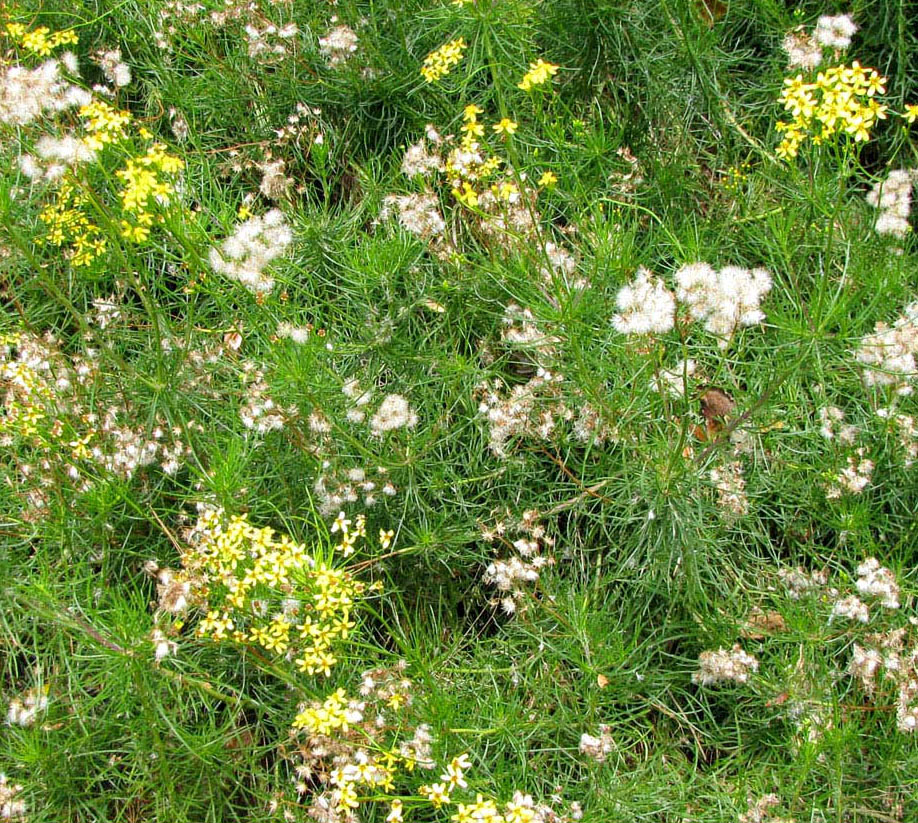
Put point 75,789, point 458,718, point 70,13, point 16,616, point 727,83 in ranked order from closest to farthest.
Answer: point 458,718, point 75,789, point 16,616, point 727,83, point 70,13

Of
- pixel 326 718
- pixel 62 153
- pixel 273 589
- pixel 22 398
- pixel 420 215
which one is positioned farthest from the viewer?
pixel 22 398

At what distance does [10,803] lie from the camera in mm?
2902

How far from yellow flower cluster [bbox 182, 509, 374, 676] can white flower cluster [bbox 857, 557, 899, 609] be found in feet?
5.25

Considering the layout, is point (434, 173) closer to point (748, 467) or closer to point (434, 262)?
point (434, 262)

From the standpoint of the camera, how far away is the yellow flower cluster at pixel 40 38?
3582 mm

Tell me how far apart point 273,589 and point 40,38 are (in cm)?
251

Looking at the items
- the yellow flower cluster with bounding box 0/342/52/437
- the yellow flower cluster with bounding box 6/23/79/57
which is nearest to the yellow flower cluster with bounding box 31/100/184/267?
the yellow flower cluster with bounding box 6/23/79/57

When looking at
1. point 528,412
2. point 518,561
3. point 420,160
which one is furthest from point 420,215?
point 518,561

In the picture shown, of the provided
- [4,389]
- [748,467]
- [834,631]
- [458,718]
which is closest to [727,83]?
[748,467]

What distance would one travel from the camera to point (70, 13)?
4.25 meters

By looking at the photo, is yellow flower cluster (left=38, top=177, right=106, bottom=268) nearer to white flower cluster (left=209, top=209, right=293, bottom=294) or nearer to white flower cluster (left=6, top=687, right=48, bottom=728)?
white flower cluster (left=209, top=209, right=293, bottom=294)

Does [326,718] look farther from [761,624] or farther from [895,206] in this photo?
[895,206]

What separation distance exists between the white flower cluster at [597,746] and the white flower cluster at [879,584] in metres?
0.94

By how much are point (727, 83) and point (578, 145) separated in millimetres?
767
